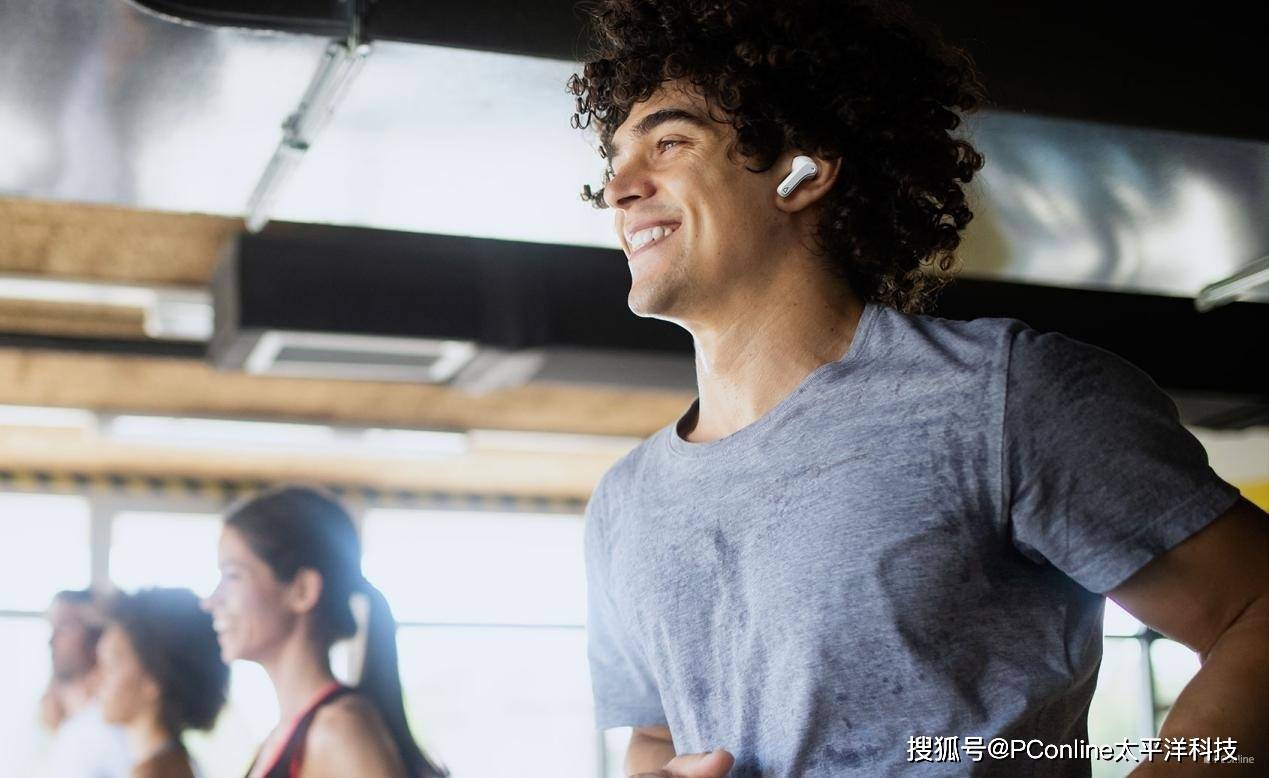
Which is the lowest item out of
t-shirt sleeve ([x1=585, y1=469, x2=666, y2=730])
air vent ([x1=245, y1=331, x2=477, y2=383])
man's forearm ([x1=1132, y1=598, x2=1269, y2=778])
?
man's forearm ([x1=1132, y1=598, x2=1269, y2=778])

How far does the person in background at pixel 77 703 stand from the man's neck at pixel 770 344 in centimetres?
261

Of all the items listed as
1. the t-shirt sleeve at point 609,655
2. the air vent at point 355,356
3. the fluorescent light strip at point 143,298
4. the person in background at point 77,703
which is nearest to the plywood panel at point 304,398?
the fluorescent light strip at point 143,298

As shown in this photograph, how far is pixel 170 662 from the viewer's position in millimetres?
3783

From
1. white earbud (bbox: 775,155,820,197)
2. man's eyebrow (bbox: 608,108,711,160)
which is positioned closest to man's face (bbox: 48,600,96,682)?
man's eyebrow (bbox: 608,108,711,160)

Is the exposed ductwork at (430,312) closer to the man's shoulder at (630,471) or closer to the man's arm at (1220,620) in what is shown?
the man's shoulder at (630,471)

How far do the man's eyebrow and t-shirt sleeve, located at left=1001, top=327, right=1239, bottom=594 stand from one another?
1.66 ft

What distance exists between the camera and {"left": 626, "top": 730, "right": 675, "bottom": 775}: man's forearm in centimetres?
156

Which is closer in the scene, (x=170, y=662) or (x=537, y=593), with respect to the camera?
(x=170, y=662)

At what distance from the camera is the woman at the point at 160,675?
355 cm

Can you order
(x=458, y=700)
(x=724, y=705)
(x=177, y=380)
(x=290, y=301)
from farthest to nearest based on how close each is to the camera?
(x=458, y=700)
(x=177, y=380)
(x=290, y=301)
(x=724, y=705)

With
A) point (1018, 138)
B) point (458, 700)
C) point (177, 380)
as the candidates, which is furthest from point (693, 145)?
point (458, 700)

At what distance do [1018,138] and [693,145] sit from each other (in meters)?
1.34

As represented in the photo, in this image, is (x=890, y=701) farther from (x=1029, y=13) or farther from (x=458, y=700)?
(x=458, y=700)

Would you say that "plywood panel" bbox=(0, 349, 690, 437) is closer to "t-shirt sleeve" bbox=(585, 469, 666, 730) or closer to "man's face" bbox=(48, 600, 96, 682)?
"man's face" bbox=(48, 600, 96, 682)
